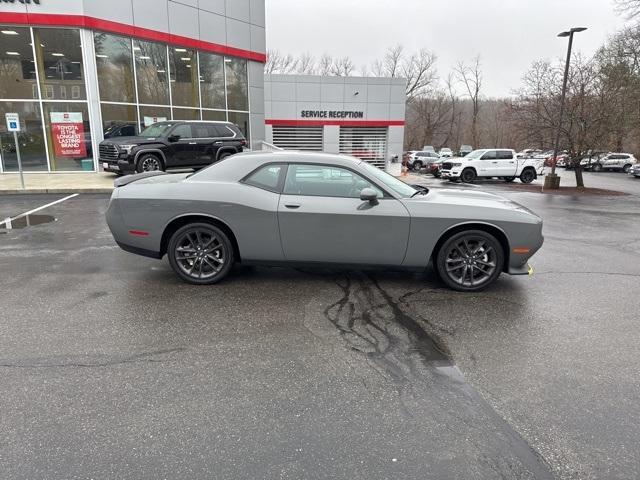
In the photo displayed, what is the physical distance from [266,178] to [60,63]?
15.9m

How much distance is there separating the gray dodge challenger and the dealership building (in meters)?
14.3

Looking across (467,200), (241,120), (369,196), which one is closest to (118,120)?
(241,120)

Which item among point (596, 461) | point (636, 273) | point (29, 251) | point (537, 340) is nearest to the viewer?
point (596, 461)

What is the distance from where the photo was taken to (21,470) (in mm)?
2230

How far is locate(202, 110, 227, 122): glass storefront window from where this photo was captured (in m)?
20.7

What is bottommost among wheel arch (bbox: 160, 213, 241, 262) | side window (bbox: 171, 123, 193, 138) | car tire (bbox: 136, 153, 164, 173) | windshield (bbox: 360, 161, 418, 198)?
wheel arch (bbox: 160, 213, 241, 262)

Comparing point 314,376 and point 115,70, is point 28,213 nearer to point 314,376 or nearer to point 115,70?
point 314,376

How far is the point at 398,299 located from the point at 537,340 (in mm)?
1394

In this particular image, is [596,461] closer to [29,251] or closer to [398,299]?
[398,299]

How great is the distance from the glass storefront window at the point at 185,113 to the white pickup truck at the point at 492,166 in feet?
44.7

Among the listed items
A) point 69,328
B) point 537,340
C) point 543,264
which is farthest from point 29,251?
point 543,264

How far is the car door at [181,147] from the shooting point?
14336 mm

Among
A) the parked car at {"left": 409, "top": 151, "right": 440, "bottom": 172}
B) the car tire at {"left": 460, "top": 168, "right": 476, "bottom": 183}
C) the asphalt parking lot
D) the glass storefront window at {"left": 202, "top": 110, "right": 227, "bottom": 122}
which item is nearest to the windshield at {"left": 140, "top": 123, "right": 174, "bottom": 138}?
the glass storefront window at {"left": 202, "top": 110, "right": 227, "bottom": 122}

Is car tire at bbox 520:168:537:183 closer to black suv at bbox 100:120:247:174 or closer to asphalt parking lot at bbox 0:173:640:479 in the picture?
black suv at bbox 100:120:247:174
